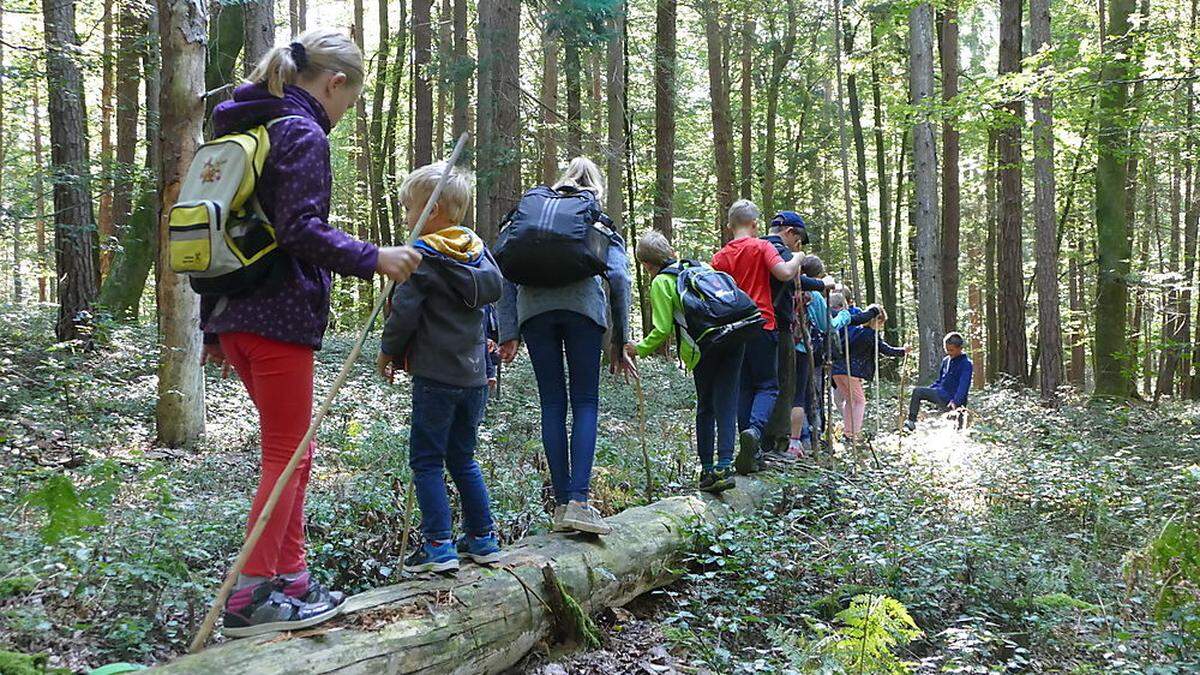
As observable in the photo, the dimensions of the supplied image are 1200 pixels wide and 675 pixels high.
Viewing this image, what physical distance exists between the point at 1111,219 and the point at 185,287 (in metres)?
13.9

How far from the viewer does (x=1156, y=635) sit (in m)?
3.77

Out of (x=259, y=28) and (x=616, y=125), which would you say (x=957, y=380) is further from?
(x=616, y=125)

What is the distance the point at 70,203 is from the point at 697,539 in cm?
1034

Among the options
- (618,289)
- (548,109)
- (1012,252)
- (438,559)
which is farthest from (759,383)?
(1012,252)

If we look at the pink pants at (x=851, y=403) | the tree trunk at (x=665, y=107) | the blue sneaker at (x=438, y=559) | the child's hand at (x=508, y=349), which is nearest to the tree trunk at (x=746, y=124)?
the tree trunk at (x=665, y=107)

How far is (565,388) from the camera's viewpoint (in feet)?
16.3

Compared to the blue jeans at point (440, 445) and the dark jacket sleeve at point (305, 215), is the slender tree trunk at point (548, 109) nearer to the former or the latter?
the blue jeans at point (440, 445)

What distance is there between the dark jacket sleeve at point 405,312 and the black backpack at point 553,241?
33.1 inches

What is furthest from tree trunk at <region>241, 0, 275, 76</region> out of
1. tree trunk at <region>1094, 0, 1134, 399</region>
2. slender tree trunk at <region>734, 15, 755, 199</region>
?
slender tree trunk at <region>734, 15, 755, 199</region>

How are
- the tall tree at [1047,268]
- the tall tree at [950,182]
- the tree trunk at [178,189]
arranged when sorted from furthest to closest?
the tall tree at [950,182], the tall tree at [1047,268], the tree trunk at [178,189]

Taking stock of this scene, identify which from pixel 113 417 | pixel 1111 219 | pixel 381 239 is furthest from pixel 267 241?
pixel 381 239

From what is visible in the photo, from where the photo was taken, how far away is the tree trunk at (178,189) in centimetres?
745

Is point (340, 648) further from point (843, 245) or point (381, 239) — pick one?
point (843, 245)

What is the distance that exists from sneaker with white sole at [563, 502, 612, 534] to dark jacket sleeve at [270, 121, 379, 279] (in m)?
2.10
